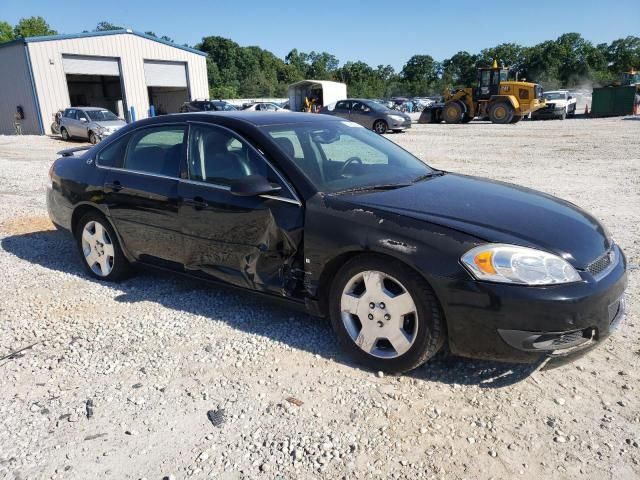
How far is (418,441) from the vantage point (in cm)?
248

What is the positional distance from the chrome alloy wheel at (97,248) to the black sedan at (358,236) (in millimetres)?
19

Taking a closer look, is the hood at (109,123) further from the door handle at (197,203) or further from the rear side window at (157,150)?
the door handle at (197,203)

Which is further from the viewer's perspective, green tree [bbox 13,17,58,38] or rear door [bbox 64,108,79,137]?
green tree [bbox 13,17,58,38]

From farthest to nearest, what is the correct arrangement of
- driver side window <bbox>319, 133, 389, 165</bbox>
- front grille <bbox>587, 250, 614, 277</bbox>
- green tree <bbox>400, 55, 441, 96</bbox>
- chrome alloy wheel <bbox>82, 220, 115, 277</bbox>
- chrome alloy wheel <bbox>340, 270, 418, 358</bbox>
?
green tree <bbox>400, 55, 441, 96</bbox> → chrome alloy wheel <bbox>82, 220, 115, 277</bbox> → driver side window <bbox>319, 133, 389, 165</bbox> → chrome alloy wheel <bbox>340, 270, 418, 358</bbox> → front grille <bbox>587, 250, 614, 277</bbox>

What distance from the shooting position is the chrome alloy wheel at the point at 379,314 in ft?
9.48

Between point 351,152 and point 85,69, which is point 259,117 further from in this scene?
point 85,69

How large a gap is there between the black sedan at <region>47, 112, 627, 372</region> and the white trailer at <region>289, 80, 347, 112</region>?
33.7m

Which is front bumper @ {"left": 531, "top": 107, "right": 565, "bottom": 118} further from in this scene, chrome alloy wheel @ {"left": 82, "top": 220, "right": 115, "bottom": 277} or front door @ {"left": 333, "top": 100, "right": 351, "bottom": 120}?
chrome alloy wheel @ {"left": 82, "top": 220, "right": 115, "bottom": 277}

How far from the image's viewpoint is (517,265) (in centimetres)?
261

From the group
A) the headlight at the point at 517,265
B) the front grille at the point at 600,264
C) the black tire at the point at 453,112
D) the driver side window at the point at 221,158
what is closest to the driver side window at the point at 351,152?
the driver side window at the point at 221,158

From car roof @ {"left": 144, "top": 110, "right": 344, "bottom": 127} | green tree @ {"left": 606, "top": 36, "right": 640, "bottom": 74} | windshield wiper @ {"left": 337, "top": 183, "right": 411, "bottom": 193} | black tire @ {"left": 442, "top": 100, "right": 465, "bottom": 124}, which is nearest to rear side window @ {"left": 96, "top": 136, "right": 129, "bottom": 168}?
car roof @ {"left": 144, "top": 110, "right": 344, "bottom": 127}

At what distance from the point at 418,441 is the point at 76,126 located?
76.2 feet

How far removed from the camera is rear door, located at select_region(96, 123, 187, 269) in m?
A: 3.99

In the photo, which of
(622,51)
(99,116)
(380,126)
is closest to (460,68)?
(622,51)
